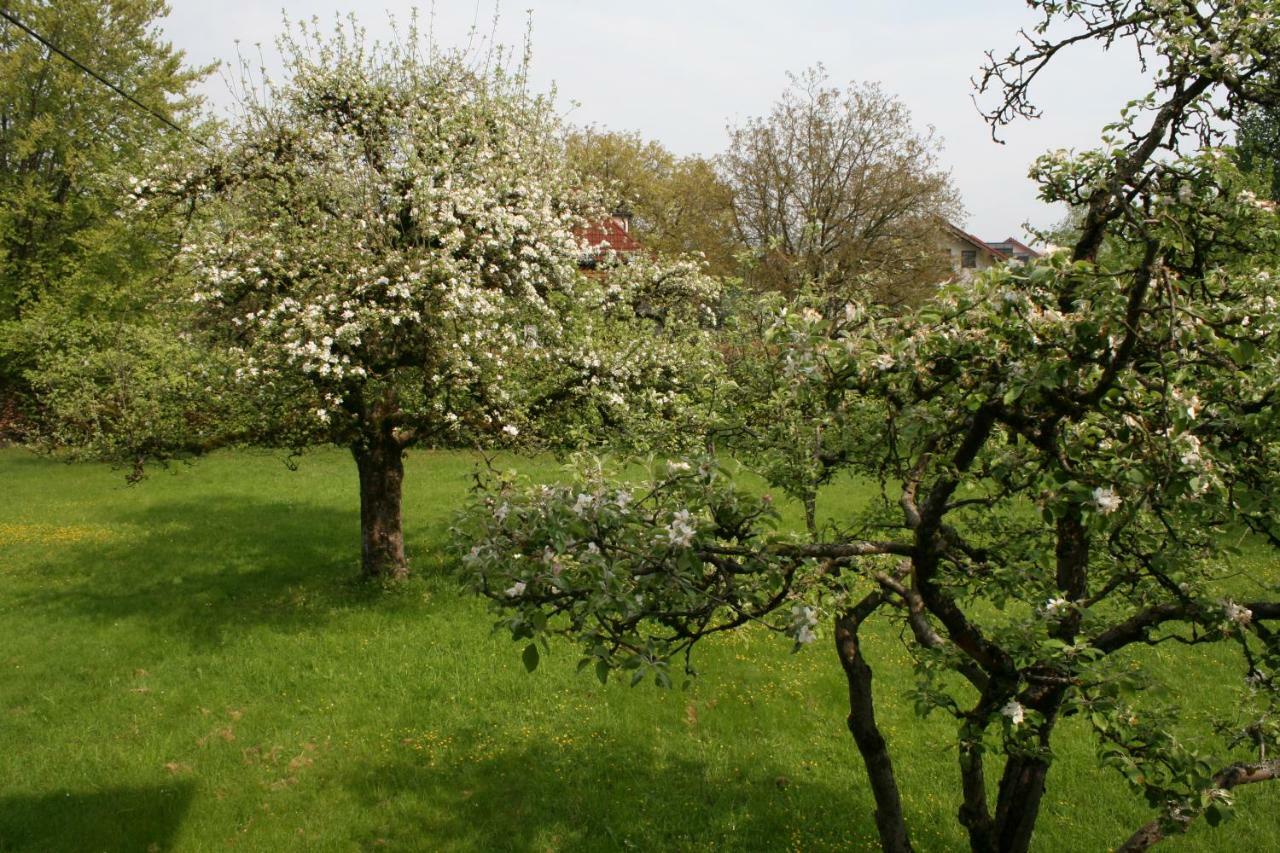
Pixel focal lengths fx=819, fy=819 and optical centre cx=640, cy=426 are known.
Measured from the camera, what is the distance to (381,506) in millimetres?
17594

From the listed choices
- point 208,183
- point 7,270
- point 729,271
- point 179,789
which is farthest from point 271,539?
point 729,271

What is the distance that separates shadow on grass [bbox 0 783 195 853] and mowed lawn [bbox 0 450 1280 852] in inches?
1.0

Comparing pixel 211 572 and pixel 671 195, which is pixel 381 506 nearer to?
pixel 211 572

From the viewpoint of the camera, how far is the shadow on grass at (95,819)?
9391 mm

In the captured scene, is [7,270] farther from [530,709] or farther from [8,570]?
[530,709]

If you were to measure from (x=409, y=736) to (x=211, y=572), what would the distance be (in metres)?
10.0

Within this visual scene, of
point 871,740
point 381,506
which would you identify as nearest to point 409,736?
point 381,506

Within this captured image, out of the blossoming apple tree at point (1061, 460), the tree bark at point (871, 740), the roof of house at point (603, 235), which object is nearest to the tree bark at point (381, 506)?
the roof of house at point (603, 235)

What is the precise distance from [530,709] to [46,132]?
37.7 meters

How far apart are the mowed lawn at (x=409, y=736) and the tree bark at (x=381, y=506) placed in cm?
76

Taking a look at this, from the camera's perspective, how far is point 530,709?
1290 centimetres

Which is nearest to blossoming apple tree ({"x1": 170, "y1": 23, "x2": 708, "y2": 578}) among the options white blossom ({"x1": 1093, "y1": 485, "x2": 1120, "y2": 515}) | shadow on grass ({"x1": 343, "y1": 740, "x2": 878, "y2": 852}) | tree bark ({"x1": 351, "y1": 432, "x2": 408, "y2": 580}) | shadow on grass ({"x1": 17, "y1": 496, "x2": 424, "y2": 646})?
tree bark ({"x1": 351, "y1": 432, "x2": 408, "y2": 580})

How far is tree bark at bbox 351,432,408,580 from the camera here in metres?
17.2

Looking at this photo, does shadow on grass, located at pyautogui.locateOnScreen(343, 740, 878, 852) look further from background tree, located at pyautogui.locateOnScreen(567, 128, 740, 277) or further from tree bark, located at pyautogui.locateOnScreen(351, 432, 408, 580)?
background tree, located at pyautogui.locateOnScreen(567, 128, 740, 277)
